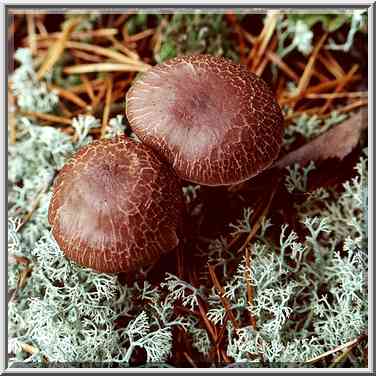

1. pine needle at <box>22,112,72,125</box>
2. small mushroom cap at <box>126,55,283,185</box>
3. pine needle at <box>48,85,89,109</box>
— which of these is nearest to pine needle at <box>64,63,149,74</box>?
pine needle at <box>48,85,89,109</box>

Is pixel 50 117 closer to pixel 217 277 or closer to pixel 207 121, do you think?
pixel 207 121

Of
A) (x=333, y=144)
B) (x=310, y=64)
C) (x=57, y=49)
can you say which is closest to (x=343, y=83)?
(x=310, y=64)

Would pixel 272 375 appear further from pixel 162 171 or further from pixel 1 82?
pixel 1 82

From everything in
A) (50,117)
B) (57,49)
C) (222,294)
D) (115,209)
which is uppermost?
(57,49)

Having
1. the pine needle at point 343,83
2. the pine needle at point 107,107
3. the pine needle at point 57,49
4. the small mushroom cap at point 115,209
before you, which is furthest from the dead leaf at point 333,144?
the pine needle at point 57,49

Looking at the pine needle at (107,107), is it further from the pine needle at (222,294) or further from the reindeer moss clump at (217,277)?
the pine needle at (222,294)

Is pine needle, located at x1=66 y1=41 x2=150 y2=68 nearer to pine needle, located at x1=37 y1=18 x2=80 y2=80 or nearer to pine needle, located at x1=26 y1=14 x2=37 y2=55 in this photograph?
pine needle, located at x1=37 y1=18 x2=80 y2=80
